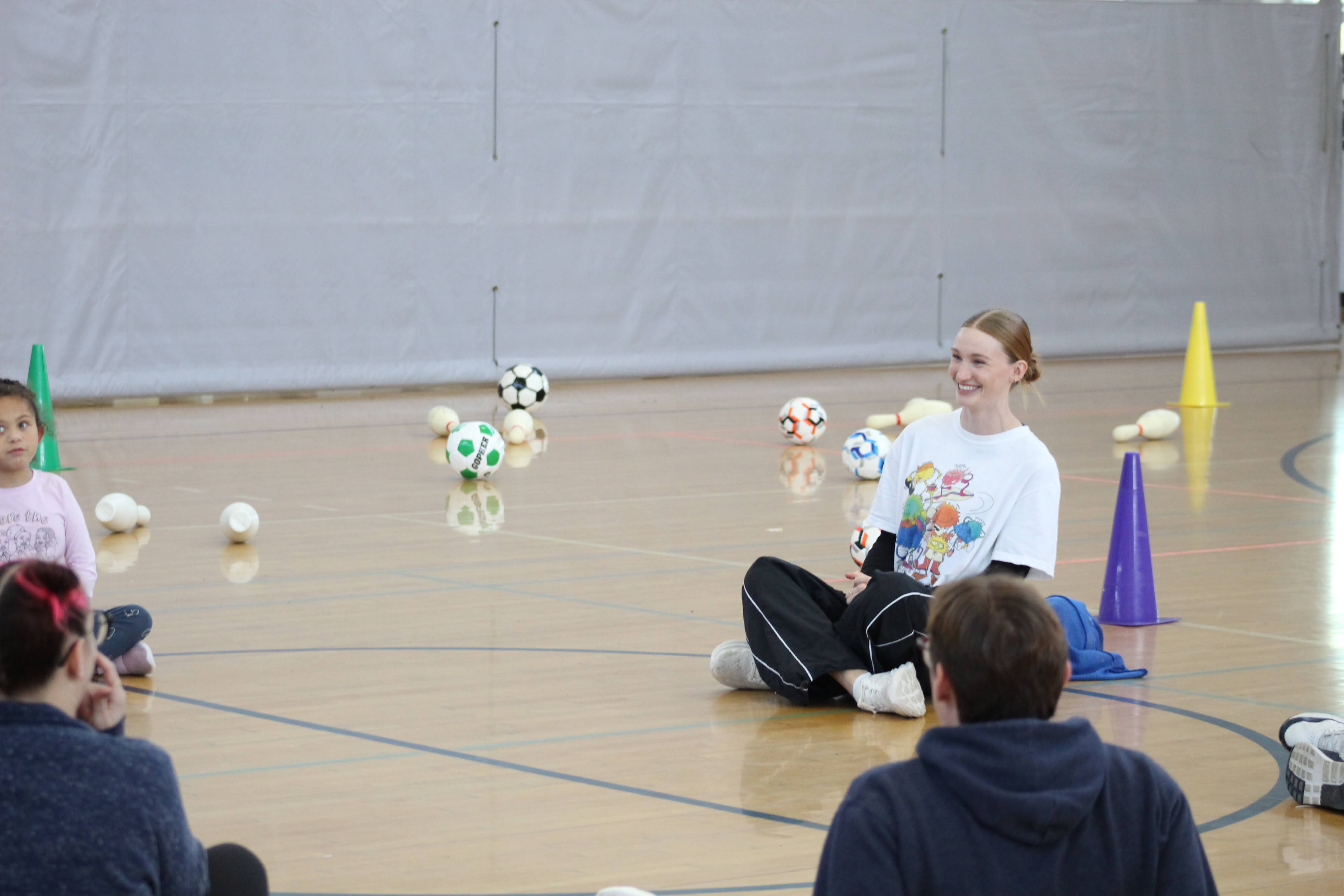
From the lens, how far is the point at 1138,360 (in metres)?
18.0

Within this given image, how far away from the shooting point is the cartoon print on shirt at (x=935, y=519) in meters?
4.86

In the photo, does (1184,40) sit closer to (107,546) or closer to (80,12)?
(80,12)

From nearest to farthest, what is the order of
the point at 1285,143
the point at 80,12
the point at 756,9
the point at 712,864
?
the point at 712,864
the point at 80,12
the point at 756,9
the point at 1285,143

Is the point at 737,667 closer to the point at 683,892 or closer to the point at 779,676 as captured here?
Result: the point at 779,676

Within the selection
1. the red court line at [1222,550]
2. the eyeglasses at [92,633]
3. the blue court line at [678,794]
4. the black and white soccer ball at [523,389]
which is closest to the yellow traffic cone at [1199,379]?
the black and white soccer ball at [523,389]

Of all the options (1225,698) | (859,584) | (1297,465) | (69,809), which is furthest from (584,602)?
(1297,465)

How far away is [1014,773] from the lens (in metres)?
2.07

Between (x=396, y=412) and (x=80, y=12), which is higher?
(x=80, y=12)

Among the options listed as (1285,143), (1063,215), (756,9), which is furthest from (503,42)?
(1285,143)

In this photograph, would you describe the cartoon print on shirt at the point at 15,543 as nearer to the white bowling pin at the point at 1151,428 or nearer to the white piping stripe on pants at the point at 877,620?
the white piping stripe on pants at the point at 877,620

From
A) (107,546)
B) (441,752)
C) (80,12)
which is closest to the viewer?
(441,752)

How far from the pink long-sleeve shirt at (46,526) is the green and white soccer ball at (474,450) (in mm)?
4352

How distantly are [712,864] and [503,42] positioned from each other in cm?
1226

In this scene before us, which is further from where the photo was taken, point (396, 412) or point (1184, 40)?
point (1184, 40)
